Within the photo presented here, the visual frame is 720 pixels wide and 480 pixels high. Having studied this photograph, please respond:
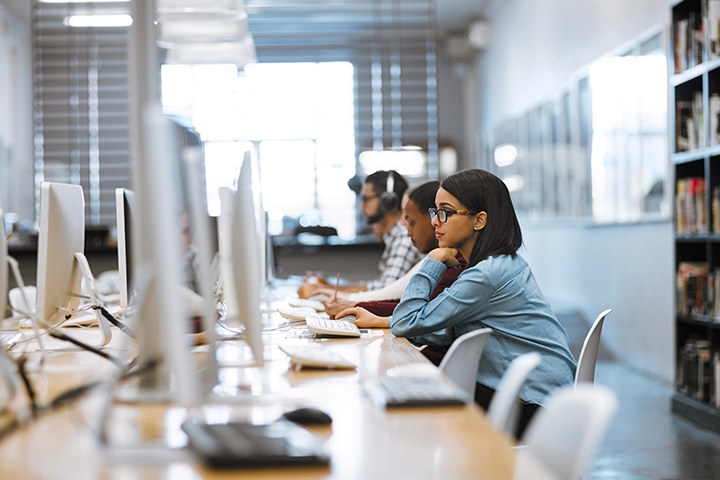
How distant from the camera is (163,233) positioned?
1074 millimetres

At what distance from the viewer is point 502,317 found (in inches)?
89.2

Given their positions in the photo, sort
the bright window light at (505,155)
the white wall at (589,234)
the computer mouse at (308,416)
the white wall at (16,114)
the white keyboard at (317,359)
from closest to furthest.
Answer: the computer mouse at (308,416)
the white keyboard at (317,359)
the white wall at (589,234)
the bright window light at (505,155)
the white wall at (16,114)

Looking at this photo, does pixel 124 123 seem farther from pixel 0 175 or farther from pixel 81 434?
pixel 81 434

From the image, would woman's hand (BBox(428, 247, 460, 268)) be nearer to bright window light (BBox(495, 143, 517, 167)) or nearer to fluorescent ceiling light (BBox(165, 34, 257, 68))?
fluorescent ceiling light (BBox(165, 34, 257, 68))

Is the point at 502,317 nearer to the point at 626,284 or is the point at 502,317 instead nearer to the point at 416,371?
the point at 416,371

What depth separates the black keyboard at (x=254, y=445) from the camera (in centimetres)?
103

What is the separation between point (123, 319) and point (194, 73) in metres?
8.64

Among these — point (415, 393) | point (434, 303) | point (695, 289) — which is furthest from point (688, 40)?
point (415, 393)

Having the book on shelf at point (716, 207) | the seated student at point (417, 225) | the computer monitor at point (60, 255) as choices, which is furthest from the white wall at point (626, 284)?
the computer monitor at point (60, 255)

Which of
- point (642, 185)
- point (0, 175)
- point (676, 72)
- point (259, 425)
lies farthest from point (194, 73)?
point (259, 425)

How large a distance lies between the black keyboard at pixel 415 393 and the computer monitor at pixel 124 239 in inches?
37.5

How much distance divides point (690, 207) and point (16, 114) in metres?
8.23

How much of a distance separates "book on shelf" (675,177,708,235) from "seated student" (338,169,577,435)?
2.28 m

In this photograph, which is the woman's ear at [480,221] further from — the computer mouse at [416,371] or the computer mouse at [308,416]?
the computer mouse at [308,416]
